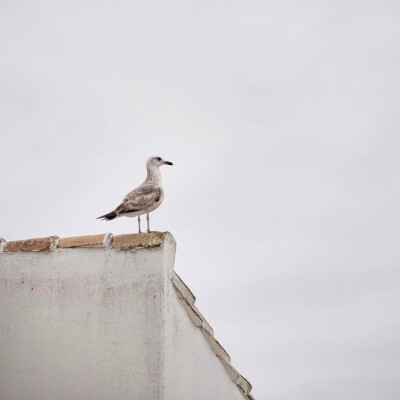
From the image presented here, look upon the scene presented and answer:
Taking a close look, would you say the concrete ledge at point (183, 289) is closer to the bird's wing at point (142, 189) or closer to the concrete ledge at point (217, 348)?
the concrete ledge at point (217, 348)

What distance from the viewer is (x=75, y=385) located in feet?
23.8

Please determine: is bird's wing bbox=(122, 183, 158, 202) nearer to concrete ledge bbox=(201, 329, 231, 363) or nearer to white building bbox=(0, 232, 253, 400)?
white building bbox=(0, 232, 253, 400)

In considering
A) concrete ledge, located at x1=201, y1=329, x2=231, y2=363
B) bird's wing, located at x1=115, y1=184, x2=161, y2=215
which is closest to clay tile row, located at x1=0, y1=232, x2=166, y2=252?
concrete ledge, located at x1=201, y1=329, x2=231, y2=363

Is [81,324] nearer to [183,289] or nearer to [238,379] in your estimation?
[183,289]

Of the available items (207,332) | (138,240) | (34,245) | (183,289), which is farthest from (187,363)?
(34,245)

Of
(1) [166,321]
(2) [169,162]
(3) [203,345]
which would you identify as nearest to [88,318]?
(1) [166,321]

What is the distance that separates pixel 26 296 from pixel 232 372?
2985mm

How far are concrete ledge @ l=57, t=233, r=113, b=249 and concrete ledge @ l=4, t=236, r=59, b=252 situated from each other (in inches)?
4.1

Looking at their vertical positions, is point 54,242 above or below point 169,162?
below

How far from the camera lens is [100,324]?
7168mm

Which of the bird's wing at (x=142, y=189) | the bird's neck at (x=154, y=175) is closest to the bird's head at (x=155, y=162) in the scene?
the bird's neck at (x=154, y=175)

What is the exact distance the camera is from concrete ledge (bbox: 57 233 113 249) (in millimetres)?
7387

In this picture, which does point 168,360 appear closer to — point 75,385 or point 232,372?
point 75,385

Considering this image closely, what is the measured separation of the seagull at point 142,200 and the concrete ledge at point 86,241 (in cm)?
172
